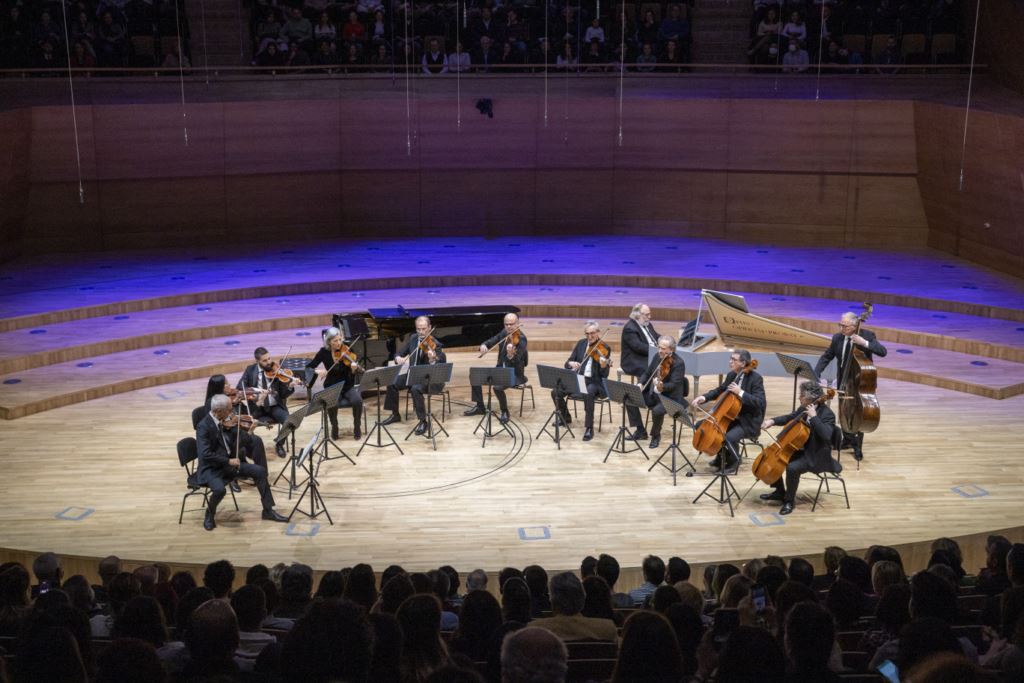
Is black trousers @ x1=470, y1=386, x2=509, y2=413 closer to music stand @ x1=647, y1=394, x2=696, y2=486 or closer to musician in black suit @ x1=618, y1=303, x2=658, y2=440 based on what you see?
musician in black suit @ x1=618, y1=303, x2=658, y2=440

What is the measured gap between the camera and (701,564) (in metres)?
5.69

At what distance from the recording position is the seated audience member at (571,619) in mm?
3645

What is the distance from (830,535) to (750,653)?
405cm

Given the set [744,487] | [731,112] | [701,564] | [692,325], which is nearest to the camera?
[701,564]

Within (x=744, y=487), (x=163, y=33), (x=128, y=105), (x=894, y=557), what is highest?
(x=163, y=33)

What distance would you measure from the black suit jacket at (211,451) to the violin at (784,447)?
3297 millimetres

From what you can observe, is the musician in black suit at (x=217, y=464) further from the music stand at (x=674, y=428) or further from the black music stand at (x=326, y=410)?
the music stand at (x=674, y=428)

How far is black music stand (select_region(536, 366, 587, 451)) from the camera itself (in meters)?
7.36

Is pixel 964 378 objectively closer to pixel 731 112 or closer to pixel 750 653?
pixel 731 112

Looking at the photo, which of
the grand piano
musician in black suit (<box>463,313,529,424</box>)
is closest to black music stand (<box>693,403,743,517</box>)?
musician in black suit (<box>463,313,529,424</box>)

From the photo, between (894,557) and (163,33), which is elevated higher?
(163,33)

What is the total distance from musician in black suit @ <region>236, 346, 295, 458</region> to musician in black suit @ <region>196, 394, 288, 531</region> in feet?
3.18

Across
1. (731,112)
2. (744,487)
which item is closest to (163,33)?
(731,112)

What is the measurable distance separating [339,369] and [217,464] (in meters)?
1.61
